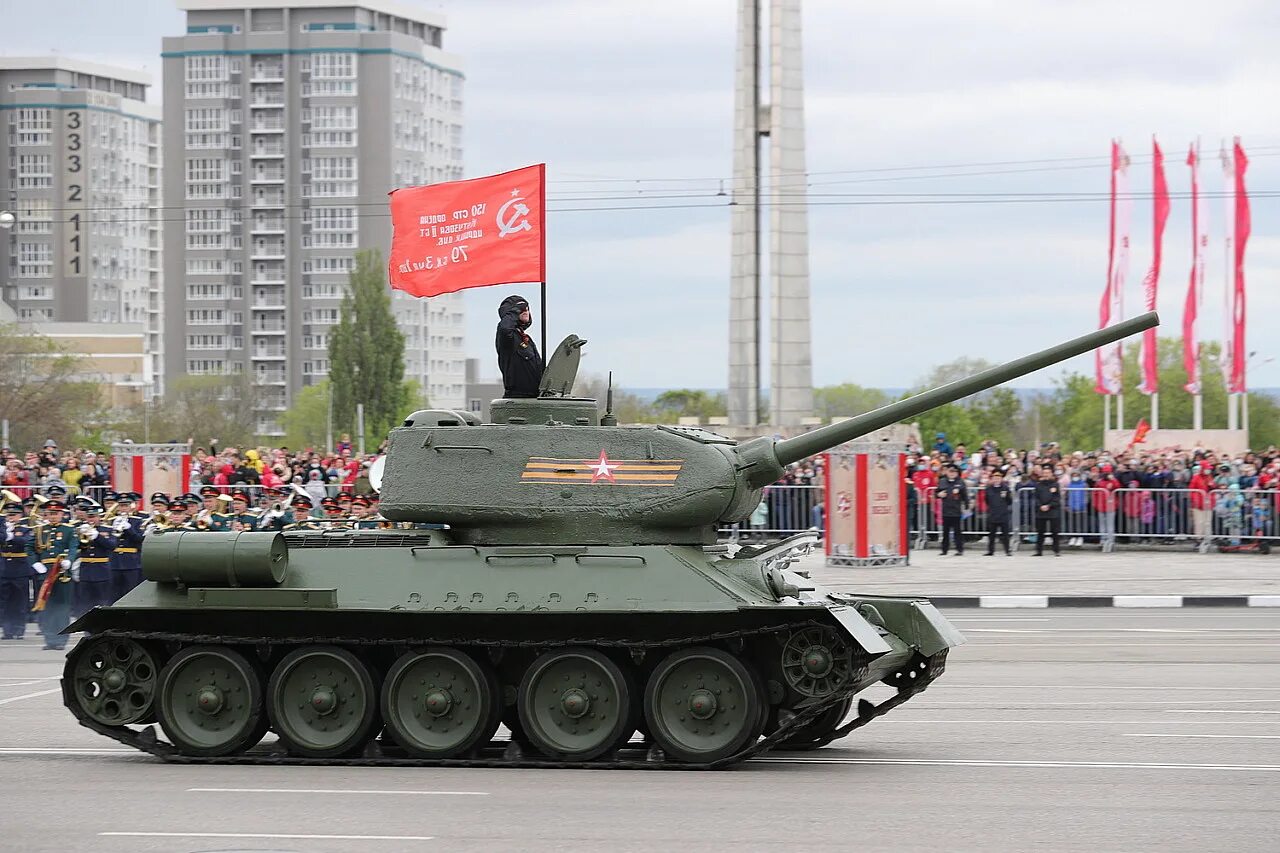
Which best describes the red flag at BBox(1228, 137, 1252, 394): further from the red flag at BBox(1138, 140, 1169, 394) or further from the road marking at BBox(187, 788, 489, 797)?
the road marking at BBox(187, 788, 489, 797)

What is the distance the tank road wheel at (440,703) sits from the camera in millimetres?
12938

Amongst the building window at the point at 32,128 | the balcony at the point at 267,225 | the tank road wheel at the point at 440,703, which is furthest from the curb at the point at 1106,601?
the building window at the point at 32,128

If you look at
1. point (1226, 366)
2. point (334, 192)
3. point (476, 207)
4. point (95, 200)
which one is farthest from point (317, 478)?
point (95, 200)

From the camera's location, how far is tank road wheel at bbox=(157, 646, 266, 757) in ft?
43.4

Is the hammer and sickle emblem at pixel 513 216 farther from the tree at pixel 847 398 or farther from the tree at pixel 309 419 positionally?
the tree at pixel 847 398

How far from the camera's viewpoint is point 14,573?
22.2 meters

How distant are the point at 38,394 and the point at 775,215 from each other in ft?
115

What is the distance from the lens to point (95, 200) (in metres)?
153

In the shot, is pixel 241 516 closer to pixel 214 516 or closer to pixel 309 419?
pixel 214 516

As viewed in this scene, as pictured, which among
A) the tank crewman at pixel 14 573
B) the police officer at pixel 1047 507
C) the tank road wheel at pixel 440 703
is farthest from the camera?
the police officer at pixel 1047 507

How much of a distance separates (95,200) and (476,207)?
145 meters

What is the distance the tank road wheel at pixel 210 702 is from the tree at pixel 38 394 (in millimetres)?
53210

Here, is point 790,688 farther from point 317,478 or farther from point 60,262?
point 60,262

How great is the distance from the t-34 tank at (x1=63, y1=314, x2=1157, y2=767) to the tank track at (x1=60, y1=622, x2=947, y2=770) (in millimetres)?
24
